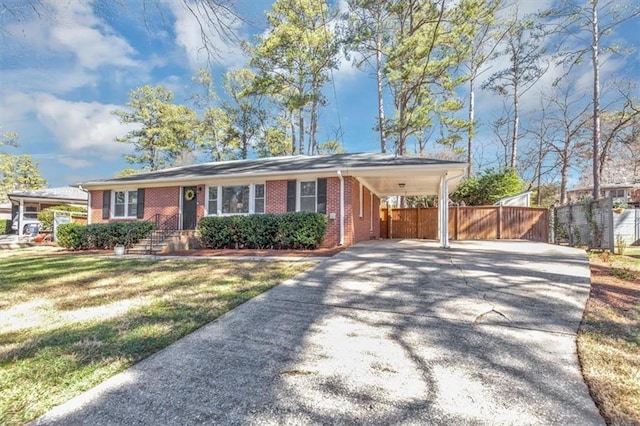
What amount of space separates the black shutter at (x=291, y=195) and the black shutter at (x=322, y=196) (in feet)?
3.07

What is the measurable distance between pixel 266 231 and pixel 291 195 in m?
1.89

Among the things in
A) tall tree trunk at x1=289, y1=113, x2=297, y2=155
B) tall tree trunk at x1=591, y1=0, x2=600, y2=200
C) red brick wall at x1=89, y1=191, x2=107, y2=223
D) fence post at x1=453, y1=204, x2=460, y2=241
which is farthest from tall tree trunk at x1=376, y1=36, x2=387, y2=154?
red brick wall at x1=89, y1=191, x2=107, y2=223

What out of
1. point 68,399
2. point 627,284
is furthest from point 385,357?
point 627,284

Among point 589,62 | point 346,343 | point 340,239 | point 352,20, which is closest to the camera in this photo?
point 346,343

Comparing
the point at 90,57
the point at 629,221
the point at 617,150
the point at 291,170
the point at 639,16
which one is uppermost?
the point at 639,16

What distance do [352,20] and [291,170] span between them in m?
10.2

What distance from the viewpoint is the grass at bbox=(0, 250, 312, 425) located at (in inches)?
95.4

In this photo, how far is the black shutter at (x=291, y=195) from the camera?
11720 millimetres

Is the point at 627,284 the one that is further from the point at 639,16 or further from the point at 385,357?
the point at 639,16

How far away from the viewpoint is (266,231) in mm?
10508

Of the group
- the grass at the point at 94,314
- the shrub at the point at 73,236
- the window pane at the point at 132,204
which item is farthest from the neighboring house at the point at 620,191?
the shrub at the point at 73,236

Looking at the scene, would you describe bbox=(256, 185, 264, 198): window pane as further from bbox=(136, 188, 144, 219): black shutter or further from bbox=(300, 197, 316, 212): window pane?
A: bbox=(136, 188, 144, 219): black shutter

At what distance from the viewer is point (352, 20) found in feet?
54.8

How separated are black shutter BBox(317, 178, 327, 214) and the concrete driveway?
6425mm
